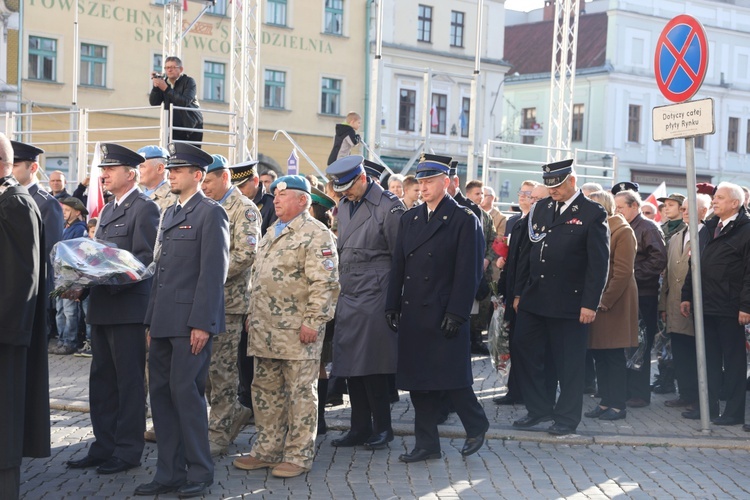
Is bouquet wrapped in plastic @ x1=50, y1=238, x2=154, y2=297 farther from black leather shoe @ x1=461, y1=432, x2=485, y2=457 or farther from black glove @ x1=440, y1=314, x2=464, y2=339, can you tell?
black leather shoe @ x1=461, y1=432, x2=485, y2=457

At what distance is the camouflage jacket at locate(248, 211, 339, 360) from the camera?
7.00 metres

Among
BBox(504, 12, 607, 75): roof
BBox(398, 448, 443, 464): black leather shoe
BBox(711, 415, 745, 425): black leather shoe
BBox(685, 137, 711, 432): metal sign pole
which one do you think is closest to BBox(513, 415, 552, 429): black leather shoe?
BBox(685, 137, 711, 432): metal sign pole

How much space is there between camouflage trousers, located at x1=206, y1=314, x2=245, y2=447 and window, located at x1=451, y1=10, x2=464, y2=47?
125 feet

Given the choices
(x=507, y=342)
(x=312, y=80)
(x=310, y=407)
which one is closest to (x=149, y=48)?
(x=312, y=80)

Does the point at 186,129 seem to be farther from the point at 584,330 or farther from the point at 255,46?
the point at 584,330

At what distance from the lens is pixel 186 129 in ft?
47.1

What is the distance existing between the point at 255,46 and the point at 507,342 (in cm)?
954

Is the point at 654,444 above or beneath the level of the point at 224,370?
beneath

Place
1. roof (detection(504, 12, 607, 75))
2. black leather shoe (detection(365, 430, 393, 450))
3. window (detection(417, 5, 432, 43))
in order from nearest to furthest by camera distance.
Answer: black leather shoe (detection(365, 430, 393, 450)), window (detection(417, 5, 432, 43)), roof (detection(504, 12, 607, 75))

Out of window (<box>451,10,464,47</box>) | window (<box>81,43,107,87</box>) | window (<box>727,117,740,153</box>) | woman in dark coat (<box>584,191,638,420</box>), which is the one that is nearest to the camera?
woman in dark coat (<box>584,191,638,420</box>)

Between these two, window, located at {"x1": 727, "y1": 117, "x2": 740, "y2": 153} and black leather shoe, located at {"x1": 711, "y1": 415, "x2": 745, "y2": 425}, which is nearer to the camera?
black leather shoe, located at {"x1": 711, "y1": 415, "x2": 745, "y2": 425}

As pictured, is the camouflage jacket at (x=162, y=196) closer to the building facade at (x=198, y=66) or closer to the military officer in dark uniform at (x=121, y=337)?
the military officer in dark uniform at (x=121, y=337)

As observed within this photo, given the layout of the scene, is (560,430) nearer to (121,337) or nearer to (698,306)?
(698,306)

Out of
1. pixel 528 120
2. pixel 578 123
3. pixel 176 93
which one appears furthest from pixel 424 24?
pixel 176 93
